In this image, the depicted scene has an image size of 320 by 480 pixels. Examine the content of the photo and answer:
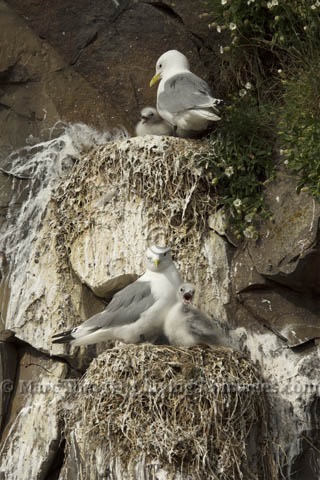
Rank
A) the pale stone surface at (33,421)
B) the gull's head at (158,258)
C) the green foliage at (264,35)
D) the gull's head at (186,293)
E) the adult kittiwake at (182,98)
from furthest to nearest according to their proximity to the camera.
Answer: the green foliage at (264,35) → the adult kittiwake at (182,98) → the pale stone surface at (33,421) → the gull's head at (158,258) → the gull's head at (186,293)

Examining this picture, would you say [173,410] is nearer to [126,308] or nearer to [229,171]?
[126,308]

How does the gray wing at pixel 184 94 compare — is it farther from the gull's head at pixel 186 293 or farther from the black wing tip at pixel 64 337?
the black wing tip at pixel 64 337

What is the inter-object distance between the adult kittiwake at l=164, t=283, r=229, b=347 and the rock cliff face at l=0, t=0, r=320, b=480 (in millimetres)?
507

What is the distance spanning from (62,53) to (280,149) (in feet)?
7.46

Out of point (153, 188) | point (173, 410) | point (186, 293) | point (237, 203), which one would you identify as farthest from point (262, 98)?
point (173, 410)

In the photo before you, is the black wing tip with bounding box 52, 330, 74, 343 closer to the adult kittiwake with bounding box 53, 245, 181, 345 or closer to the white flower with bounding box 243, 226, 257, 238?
the adult kittiwake with bounding box 53, 245, 181, 345

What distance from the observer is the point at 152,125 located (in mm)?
6711

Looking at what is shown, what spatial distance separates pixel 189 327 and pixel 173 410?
638 millimetres

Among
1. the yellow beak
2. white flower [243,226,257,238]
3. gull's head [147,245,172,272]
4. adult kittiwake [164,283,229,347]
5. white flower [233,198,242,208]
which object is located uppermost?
the yellow beak

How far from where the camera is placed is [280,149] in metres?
6.13

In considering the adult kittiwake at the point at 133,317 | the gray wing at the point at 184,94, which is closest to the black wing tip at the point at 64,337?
the adult kittiwake at the point at 133,317

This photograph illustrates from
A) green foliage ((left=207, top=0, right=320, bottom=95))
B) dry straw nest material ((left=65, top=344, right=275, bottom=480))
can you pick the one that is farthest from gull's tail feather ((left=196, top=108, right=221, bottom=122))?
dry straw nest material ((left=65, top=344, right=275, bottom=480))

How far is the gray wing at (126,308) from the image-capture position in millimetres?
5469

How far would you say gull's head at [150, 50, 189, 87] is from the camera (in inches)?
268
